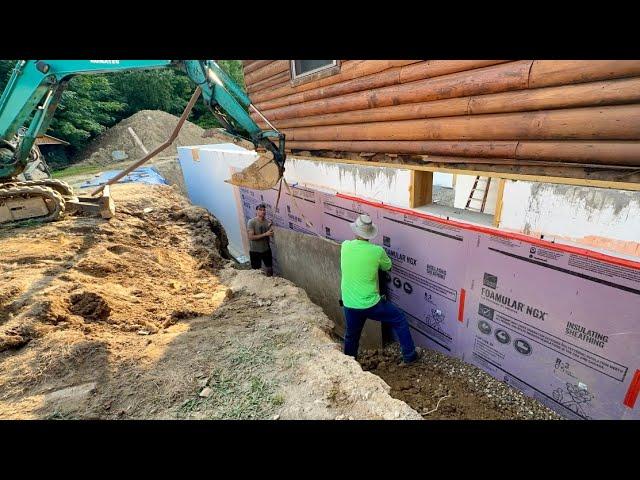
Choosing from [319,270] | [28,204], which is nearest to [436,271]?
[319,270]

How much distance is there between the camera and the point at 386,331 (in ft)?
15.1

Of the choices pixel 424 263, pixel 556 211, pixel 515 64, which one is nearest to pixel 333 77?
pixel 515 64

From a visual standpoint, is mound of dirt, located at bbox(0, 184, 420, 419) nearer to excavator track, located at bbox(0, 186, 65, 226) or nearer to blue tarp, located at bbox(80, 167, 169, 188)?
excavator track, located at bbox(0, 186, 65, 226)

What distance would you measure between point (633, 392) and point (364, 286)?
2.48 metres

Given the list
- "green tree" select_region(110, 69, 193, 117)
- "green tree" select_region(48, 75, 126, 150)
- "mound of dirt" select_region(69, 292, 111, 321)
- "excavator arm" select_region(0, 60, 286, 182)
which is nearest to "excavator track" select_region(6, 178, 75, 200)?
"excavator arm" select_region(0, 60, 286, 182)

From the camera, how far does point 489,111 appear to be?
9.14 ft

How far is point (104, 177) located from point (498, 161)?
1628 cm

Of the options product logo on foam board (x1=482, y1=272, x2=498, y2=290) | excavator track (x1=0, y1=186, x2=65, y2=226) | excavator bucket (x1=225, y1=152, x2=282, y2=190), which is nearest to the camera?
product logo on foam board (x1=482, y1=272, x2=498, y2=290)

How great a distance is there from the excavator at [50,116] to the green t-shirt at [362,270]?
214cm

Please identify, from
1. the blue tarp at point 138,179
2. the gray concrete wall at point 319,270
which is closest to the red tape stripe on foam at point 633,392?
the gray concrete wall at point 319,270

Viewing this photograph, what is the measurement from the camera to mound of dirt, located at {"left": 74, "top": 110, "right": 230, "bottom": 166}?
68.3 feet

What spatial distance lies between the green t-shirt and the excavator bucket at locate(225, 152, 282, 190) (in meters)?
2.08

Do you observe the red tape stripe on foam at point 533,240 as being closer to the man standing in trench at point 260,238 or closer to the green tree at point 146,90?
the man standing in trench at point 260,238

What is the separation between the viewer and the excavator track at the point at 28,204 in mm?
5859
